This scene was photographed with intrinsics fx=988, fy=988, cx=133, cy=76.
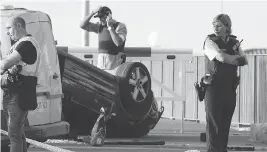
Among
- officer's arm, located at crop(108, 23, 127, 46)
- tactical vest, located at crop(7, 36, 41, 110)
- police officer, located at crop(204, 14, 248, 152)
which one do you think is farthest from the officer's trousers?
officer's arm, located at crop(108, 23, 127, 46)

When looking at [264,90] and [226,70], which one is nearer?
[226,70]

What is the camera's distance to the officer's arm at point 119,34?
46.3 ft

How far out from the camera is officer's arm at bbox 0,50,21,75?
9.62 meters

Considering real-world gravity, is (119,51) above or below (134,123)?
above

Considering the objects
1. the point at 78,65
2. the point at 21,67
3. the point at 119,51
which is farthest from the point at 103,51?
the point at 21,67

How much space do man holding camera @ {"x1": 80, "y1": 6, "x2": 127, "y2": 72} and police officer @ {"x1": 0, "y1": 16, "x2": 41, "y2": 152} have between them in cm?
442

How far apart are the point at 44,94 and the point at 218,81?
8.77 ft

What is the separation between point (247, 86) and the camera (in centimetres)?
2058

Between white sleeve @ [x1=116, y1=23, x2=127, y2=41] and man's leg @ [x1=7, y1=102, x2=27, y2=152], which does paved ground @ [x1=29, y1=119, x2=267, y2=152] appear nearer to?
white sleeve @ [x1=116, y1=23, x2=127, y2=41]

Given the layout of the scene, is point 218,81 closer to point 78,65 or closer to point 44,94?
point 44,94

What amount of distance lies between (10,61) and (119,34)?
4730 millimetres

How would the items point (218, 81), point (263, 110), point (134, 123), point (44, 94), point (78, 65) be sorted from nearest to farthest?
point (218, 81) < point (44, 94) < point (78, 65) < point (134, 123) < point (263, 110)

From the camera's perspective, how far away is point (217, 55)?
30.5ft

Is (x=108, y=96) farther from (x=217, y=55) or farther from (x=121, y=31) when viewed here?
(x=217, y=55)
